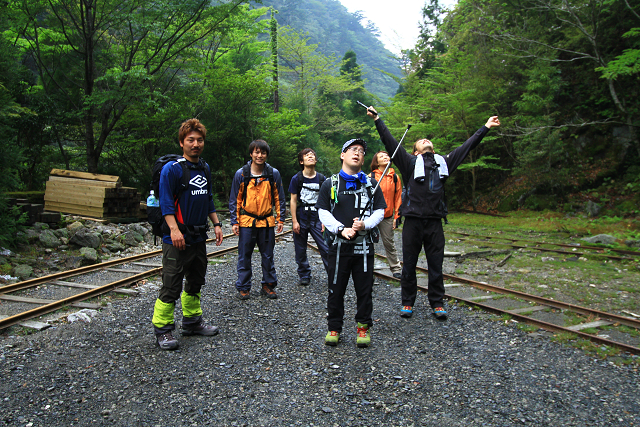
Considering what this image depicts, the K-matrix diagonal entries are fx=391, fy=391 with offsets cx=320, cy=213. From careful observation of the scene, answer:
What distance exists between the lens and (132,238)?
31.7ft

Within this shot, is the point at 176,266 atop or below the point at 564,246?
atop

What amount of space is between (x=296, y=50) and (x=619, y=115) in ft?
95.1

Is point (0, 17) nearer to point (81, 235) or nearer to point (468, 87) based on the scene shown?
point (81, 235)

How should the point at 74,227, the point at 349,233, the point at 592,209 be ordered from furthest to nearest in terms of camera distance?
1. the point at 592,209
2. the point at 74,227
3. the point at 349,233

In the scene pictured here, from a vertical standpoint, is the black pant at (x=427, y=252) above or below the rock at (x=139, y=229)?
above

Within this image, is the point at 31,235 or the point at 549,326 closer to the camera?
the point at 549,326

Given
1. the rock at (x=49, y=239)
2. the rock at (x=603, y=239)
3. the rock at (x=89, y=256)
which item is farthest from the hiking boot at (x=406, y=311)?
the rock at (x=603, y=239)

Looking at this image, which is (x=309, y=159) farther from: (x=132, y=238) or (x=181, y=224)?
(x=132, y=238)

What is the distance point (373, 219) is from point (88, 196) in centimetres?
998

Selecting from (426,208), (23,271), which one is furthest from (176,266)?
(23,271)

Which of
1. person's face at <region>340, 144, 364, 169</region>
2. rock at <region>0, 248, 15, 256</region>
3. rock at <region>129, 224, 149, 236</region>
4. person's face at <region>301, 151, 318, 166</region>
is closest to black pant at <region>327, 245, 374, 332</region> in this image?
person's face at <region>340, 144, 364, 169</region>

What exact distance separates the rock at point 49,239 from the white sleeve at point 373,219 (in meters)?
7.51

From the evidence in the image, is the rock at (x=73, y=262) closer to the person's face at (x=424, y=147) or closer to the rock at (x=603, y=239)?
the person's face at (x=424, y=147)

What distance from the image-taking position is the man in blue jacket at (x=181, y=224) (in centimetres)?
362
